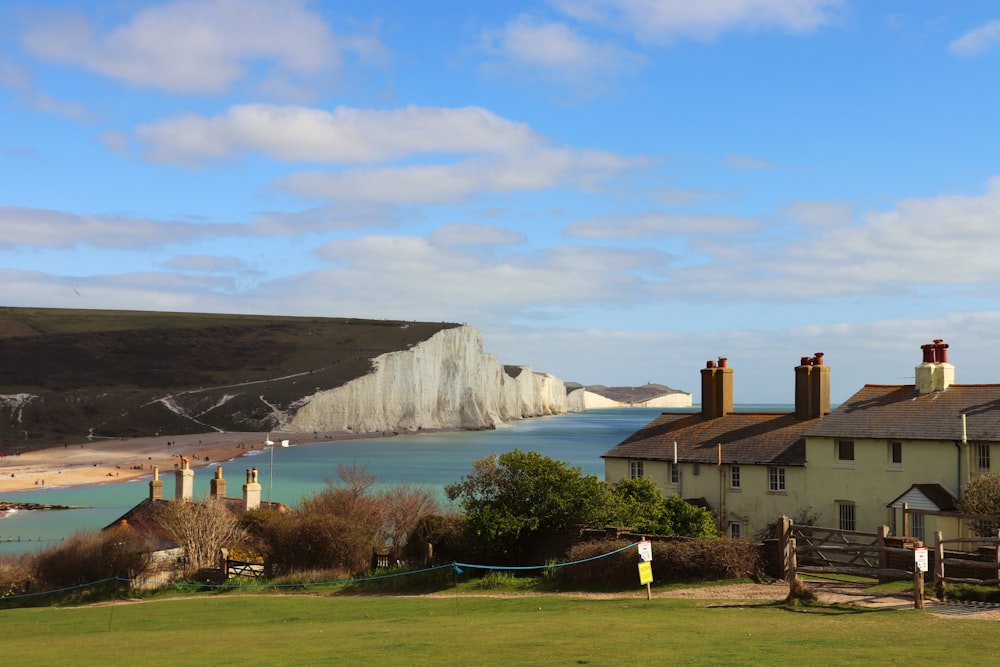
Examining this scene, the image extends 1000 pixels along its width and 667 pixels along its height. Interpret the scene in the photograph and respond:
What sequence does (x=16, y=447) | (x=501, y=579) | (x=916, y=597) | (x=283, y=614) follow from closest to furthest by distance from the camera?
1. (x=916, y=597)
2. (x=283, y=614)
3. (x=501, y=579)
4. (x=16, y=447)

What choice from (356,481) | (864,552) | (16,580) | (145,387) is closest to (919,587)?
(864,552)

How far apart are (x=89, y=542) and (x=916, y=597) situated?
2840 cm

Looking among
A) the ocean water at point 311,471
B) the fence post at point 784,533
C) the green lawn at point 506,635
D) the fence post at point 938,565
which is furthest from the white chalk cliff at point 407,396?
the fence post at point 938,565

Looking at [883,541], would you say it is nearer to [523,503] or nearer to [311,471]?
[523,503]

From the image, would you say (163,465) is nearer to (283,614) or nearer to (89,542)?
(89,542)

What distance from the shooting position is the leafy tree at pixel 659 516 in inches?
1225

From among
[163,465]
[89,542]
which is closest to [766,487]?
[89,542]

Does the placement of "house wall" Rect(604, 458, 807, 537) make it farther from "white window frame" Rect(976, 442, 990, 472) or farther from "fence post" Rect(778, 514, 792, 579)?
"fence post" Rect(778, 514, 792, 579)

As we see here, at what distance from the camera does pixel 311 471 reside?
368 feet

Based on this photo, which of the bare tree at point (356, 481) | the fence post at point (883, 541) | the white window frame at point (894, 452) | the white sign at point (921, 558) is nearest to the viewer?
the white sign at point (921, 558)

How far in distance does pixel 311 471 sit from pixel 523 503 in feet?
277

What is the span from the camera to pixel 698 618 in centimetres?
1953

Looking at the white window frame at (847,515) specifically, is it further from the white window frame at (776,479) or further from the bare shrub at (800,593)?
the bare shrub at (800,593)

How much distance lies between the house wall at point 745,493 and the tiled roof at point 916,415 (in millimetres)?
2354
